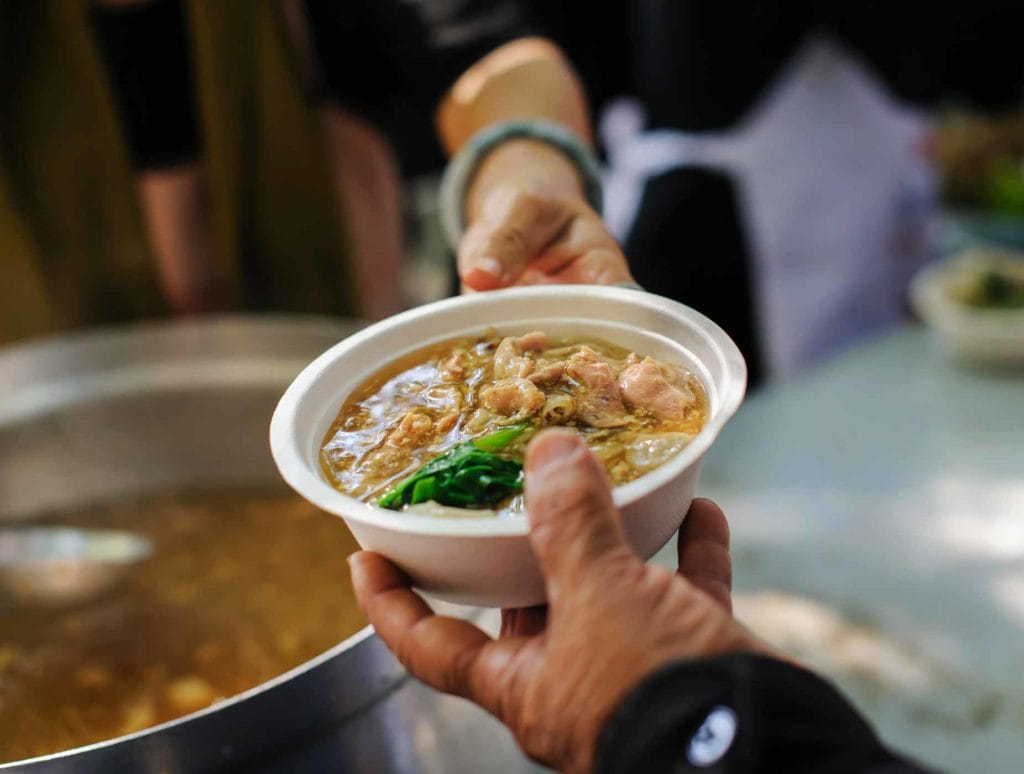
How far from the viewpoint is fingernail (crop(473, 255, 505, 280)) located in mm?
1189

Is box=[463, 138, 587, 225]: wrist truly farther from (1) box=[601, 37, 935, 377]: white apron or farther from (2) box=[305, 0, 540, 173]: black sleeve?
(1) box=[601, 37, 935, 377]: white apron

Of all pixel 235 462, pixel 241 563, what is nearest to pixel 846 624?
pixel 241 563

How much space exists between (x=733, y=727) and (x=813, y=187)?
2533mm

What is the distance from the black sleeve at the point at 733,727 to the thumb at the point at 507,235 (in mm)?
639

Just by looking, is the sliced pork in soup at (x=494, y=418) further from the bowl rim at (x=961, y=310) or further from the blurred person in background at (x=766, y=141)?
the bowl rim at (x=961, y=310)

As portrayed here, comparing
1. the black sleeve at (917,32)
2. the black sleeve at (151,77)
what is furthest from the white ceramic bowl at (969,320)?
the black sleeve at (151,77)

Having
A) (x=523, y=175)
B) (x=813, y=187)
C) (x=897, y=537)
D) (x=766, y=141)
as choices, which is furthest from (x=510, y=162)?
(x=813, y=187)

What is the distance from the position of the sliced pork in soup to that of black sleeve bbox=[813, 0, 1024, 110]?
2.14 metres

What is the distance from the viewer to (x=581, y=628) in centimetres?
75

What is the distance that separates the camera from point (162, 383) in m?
2.00

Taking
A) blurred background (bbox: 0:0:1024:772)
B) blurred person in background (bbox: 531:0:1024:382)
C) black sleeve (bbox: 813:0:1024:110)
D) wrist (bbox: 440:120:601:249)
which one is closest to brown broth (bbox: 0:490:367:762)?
blurred background (bbox: 0:0:1024:772)

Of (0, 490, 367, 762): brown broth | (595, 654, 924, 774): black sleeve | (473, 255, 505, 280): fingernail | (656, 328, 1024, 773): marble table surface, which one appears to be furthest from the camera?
(656, 328, 1024, 773): marble table surface

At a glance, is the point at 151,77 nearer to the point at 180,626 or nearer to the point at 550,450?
the point at 180,626

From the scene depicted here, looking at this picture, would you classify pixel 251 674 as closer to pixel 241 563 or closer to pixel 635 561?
pixel 241 563
